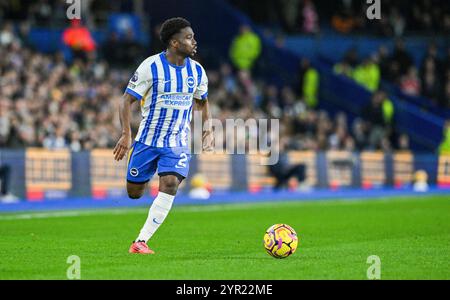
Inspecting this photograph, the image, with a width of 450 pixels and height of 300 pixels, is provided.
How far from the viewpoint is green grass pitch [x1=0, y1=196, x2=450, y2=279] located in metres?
10.8

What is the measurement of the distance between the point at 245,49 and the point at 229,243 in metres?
19.8

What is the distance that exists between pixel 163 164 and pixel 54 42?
19061 millimetres

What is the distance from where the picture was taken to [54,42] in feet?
101

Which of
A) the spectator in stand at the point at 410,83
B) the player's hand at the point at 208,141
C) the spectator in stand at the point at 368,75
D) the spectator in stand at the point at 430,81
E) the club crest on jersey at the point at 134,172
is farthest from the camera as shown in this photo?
the spectator in stand at the point at 430,81

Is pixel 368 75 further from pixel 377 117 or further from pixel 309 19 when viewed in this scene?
pixel 309 19

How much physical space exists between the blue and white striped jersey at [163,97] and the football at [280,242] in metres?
1.59

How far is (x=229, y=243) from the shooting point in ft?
46.9

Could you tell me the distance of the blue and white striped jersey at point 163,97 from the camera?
1241 centimetres

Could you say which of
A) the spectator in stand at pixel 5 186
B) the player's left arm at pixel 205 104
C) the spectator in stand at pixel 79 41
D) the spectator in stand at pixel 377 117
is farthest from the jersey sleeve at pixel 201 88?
the spectator in stand at pixel 377 117

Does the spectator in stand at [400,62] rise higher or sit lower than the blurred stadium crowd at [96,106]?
higher

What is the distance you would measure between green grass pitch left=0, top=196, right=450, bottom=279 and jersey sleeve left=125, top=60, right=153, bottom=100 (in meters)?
1.93

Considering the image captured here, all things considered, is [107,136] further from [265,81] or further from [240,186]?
[265,81]

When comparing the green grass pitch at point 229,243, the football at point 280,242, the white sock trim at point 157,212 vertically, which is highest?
the white sock trim at point 157,212

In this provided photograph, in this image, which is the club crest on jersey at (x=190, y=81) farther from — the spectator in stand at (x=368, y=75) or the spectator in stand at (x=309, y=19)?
the spectator in stand at (x=309, y=19)
